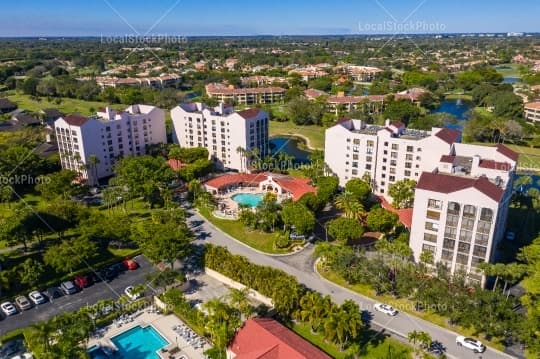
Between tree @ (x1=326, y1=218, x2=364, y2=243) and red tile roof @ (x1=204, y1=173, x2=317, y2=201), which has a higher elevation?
tree @ (x1=326, y1=218, x2=364, y2=243)

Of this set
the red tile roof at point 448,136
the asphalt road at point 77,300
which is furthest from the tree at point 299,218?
the red tile roof at point 448,136

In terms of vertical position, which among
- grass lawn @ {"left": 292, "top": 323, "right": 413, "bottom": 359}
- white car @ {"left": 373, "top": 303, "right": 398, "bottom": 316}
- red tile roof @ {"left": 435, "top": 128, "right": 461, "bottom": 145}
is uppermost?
red tile roof @ {"left": 435, "top": 128, "right": 461, "bottom": 145}

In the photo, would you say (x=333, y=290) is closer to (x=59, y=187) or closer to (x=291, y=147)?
(x=59, y=187)

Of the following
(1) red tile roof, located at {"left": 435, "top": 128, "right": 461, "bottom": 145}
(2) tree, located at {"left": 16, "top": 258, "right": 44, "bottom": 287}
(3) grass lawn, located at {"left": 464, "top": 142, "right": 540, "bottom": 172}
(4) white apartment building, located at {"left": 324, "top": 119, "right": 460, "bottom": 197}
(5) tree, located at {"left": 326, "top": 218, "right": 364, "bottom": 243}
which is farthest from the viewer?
(3) grass lawn, located at {"left": 464, "top": 142, "right": 540, "bottom": 172}

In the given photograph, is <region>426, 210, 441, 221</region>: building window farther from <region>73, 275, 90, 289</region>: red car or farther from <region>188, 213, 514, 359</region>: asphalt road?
<region>73, 275, 90, 289</region>: red car

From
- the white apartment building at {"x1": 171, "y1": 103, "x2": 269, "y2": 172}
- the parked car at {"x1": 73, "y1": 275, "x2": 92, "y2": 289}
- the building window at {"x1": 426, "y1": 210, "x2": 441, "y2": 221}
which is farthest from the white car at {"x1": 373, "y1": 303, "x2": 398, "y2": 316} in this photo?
the white apartment building at {"x1": 171, "y1": 103, "x2": 269, "y2": 172}

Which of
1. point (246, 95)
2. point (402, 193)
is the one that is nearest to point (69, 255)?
point (402, 193)

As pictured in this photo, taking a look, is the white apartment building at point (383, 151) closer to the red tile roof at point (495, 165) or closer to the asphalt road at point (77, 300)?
the red tile roof at point (495, 165)
